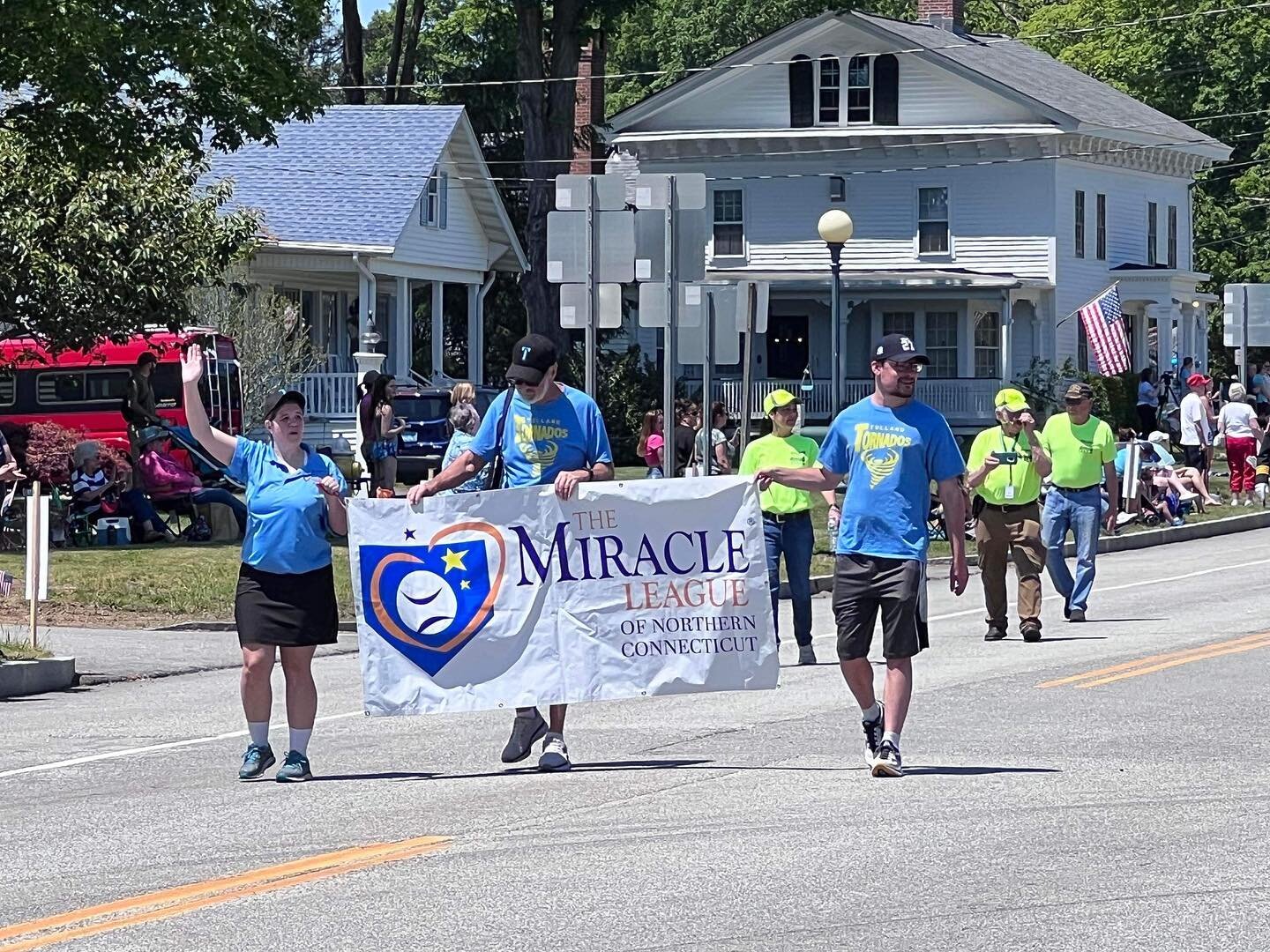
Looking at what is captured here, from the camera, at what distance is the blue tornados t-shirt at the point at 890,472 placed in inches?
420

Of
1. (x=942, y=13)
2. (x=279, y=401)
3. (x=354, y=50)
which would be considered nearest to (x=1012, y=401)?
(x=279, y=401)

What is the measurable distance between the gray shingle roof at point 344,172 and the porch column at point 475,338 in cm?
403

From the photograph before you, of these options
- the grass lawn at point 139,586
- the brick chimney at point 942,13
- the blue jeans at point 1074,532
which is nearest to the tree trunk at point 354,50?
the brick chimney at point 942,13

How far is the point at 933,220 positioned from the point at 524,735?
41607mm

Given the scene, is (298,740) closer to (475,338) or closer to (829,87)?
(475,338)

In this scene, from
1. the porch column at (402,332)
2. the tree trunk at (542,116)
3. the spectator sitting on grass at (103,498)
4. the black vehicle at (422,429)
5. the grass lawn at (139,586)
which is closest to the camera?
the grass lawn at (139,586)

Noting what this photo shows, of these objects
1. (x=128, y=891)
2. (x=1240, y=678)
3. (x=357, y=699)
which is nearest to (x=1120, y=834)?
A: (x=128, y=891)

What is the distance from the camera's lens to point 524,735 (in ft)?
36.4

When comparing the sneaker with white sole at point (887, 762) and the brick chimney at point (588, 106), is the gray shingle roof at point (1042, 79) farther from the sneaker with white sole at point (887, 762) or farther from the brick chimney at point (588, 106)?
the sneaker with white sole at point (887, 762)

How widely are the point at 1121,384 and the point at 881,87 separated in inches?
334

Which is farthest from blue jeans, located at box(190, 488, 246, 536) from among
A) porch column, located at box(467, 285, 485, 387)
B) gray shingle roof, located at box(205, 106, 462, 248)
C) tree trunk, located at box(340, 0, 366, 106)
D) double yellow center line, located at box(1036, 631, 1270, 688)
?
tree trunk, located at box(340, 0, 366, 106)

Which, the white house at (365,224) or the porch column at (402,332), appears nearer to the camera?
the white house at (365,224)

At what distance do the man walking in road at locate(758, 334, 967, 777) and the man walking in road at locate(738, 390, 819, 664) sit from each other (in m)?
5.08

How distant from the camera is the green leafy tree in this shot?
1096 inches
